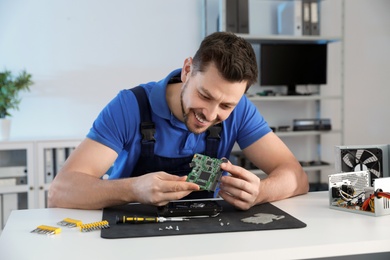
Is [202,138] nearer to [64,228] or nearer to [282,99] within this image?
[64,228]

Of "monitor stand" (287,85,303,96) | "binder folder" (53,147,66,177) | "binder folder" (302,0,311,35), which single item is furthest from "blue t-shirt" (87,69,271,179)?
"binder folder" (302,0,311,35)

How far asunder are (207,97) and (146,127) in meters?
0.32

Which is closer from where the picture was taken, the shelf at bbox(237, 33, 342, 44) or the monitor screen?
the shelf at bbox(237, 33, 342, 44)

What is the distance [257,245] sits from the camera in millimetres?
1153

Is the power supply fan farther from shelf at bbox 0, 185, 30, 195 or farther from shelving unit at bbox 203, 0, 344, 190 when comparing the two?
shelf at bbox 0, 185, 30, 195

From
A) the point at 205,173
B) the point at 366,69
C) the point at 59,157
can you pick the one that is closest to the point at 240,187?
the point at 205,173

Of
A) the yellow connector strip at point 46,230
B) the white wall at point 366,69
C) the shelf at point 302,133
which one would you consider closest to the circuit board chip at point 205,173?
the yellow connector strip at point 46,230

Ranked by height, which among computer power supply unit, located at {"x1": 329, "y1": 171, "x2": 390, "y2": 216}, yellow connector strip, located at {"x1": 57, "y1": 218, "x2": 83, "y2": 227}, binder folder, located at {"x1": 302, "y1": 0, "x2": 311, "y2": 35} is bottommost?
yellow connector strip, located at {"x1": 57, "y1": 218, "x2": 83, "y2": 227}

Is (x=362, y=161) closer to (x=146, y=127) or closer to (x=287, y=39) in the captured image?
(x=146, y=127)

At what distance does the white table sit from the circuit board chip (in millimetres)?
215

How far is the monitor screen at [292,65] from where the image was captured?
13.4 feet

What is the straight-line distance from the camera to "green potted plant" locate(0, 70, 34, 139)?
3533mm

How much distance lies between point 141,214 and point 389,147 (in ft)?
3.02

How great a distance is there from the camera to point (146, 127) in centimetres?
179
